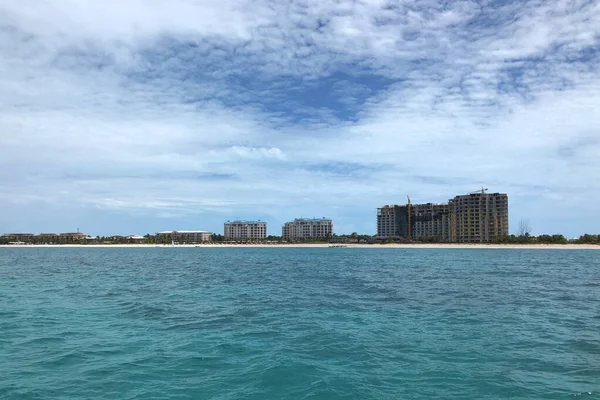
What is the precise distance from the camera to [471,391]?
12.0 metres

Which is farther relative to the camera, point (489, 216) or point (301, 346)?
point (489, 216)

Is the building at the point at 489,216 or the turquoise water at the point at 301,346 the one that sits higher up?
the building at the point at 489,216

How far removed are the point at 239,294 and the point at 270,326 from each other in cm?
1249

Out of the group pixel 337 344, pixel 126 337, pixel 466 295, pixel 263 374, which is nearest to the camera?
pixel 263 374

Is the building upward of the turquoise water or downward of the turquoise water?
upward

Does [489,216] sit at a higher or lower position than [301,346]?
higher

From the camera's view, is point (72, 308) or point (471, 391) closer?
point (471, 391)

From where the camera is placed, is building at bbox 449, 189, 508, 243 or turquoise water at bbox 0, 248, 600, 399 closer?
turquoise water at bbox 0, 248, 600, 399

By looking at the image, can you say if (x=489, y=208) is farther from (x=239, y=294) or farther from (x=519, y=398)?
(x=519, y=398)

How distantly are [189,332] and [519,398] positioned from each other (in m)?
13.1

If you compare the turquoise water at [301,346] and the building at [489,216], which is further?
the building at [489,216]

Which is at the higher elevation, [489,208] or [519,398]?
[489,208]

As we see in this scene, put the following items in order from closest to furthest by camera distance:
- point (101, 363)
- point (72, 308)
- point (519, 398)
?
point (519, 398) < point (101, 363) < point (72, 308)

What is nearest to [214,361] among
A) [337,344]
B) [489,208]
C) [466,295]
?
[337,344]
